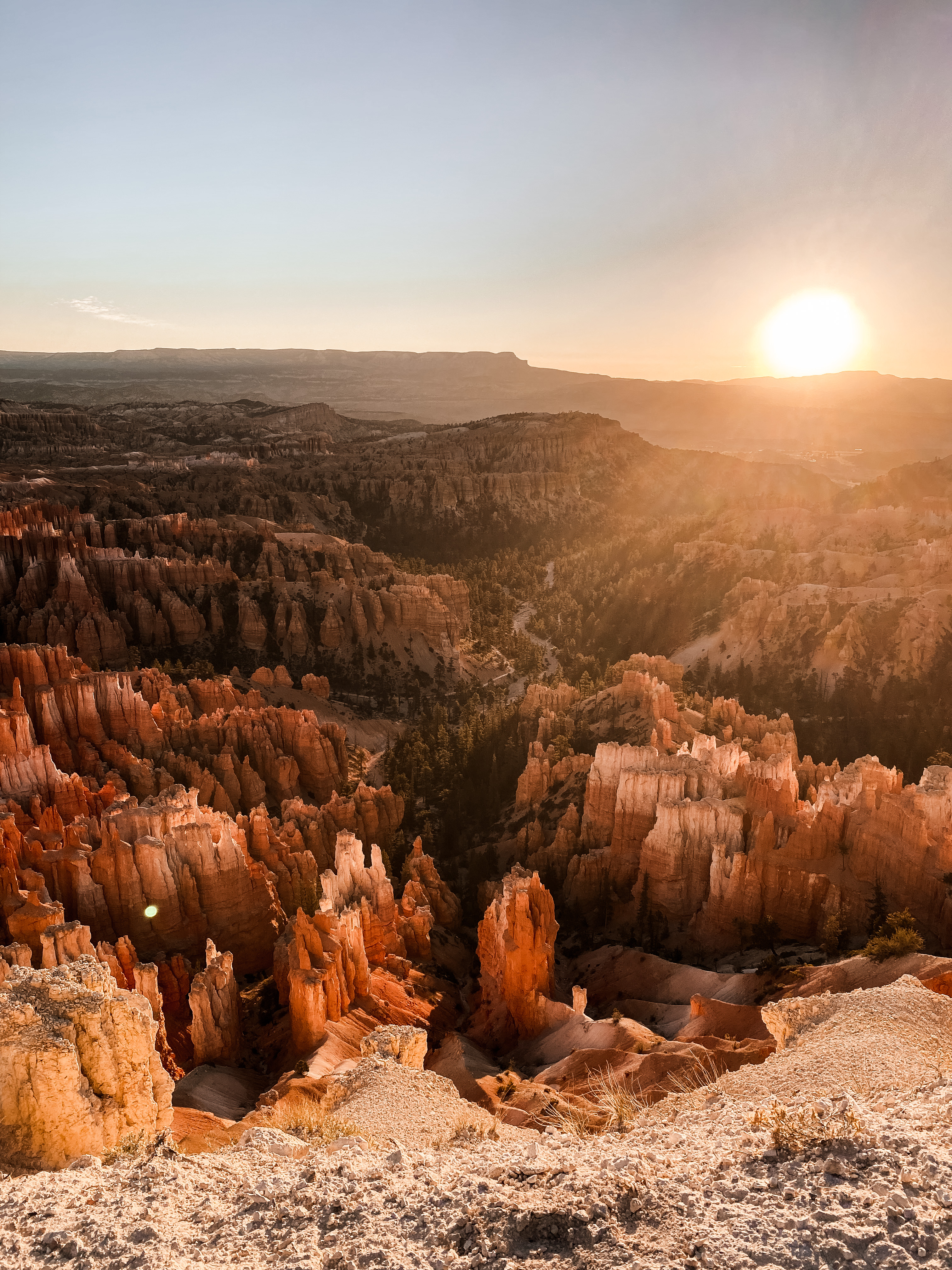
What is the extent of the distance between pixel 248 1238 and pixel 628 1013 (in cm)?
1488

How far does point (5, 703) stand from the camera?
2847 cm

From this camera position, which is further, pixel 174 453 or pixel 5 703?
pixel 174 453

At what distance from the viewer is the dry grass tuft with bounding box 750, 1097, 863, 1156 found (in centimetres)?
635

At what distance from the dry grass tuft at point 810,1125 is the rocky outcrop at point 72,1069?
694 centimetres

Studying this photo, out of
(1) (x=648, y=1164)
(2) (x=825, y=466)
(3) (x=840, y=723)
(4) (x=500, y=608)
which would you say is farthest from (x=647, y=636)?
(2) (x=825, y=466)

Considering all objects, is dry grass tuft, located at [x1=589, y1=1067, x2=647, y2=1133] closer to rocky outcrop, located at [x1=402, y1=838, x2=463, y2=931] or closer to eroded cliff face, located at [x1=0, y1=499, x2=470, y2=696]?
rocky outcrop, located at [x1=402, y1=838, x2=463, y2=931]

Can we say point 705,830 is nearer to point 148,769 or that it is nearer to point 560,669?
point 148,769

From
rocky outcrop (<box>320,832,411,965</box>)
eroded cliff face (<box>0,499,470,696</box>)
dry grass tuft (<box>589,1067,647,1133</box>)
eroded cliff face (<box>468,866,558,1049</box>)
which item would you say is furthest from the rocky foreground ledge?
eroded cliff face (<box>0,499,470,696</box>)

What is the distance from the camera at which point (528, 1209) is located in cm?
598

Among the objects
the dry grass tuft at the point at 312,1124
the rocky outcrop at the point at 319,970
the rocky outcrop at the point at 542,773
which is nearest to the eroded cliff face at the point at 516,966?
the rocky outcrop at the point at 319,970

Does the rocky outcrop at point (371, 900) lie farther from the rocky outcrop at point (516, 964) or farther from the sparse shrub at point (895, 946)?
the sparse shrub at point (895, 946)

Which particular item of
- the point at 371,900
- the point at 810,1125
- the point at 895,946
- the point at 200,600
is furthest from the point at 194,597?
the point at 810,1125

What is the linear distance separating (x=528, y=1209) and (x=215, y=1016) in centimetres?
1227

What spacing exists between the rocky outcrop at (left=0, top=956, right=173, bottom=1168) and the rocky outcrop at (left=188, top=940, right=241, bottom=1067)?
228 inches
